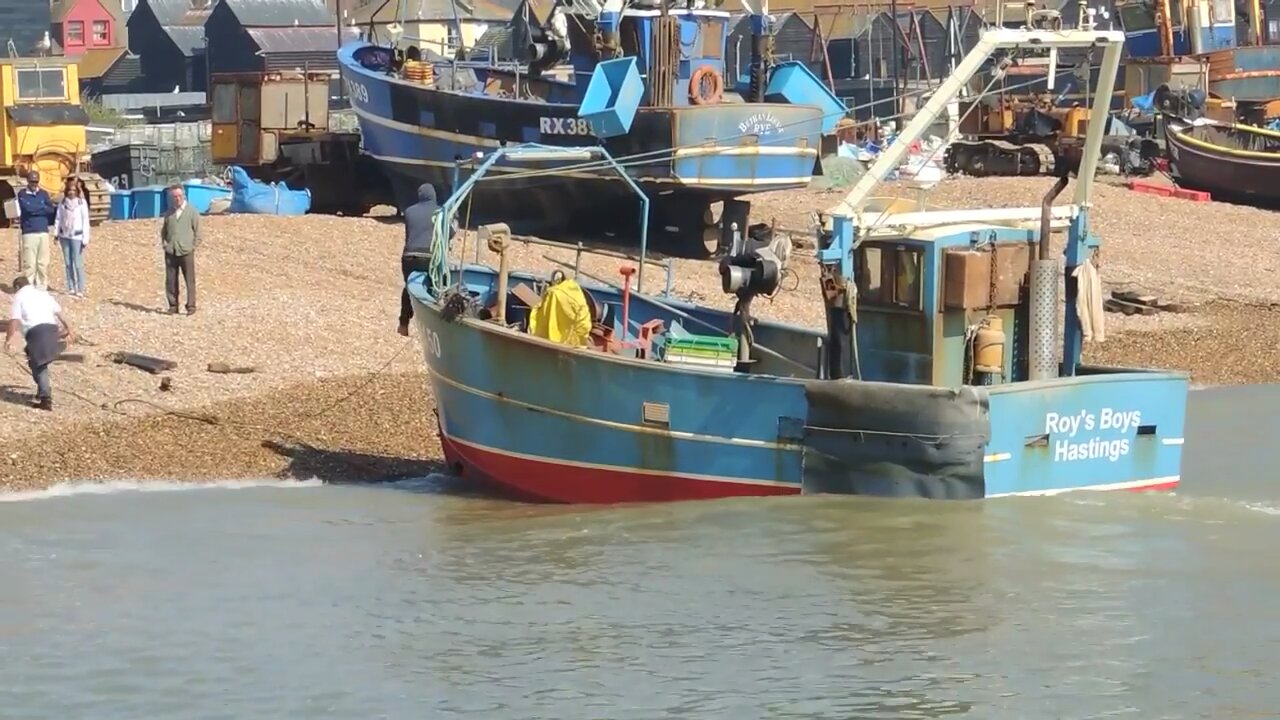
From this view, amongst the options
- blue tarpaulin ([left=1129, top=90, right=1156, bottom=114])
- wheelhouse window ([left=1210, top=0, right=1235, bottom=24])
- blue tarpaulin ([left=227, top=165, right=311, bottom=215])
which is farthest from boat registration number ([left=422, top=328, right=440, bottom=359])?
wheelhouse window ([left=1210, top=0, right=1235, bottom=24])

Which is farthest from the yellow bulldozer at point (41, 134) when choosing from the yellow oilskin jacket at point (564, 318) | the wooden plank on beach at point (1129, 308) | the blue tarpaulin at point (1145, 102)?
the blue tarpaulin at point (1145, 102)

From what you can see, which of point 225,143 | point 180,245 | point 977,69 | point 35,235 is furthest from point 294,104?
point 977,69

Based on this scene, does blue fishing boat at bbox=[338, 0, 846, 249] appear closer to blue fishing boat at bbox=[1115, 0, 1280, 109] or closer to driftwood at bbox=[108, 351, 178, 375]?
driftwood at bbox=[108, 351, 178, 375]

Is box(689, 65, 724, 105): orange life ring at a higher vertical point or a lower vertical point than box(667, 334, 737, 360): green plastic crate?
higher

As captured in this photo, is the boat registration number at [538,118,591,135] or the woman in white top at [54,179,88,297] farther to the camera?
the boat registration number at [538,118,591,135]

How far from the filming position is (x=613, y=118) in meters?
25.3

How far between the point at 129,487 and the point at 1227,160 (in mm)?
25584

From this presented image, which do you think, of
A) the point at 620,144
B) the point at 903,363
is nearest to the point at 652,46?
the point at 620,144

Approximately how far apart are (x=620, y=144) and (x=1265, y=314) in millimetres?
8110

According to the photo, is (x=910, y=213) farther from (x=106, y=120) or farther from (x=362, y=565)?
(x=106, y=120)

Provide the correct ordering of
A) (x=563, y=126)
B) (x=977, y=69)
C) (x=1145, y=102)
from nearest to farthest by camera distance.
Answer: (x=977, y=69) → (x=563, y=126) → (x=1145, y=102)

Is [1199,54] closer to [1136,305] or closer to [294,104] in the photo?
[294,104]

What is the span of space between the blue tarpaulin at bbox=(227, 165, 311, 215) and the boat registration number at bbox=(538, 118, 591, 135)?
179 inches

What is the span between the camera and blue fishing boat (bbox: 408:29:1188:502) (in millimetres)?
13898
